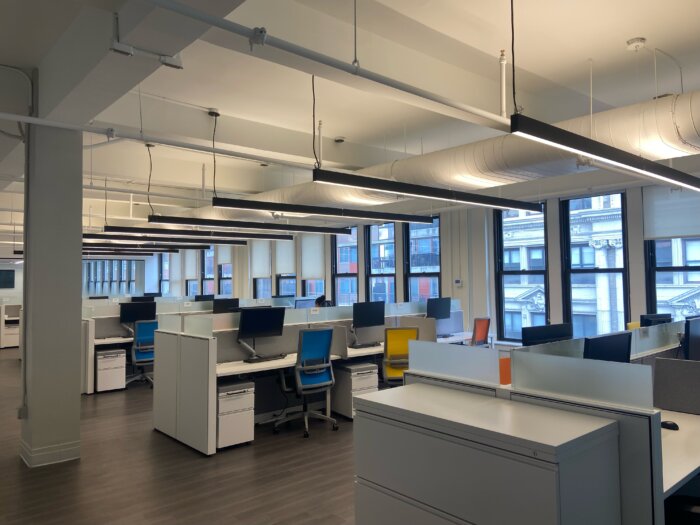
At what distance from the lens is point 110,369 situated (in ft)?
22.9

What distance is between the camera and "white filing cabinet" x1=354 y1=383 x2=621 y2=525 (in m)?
1.65

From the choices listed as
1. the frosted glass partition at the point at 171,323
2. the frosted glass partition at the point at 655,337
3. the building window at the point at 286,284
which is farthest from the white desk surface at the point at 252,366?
the building window at the point at 286,284

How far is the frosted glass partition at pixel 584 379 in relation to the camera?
1869 mm

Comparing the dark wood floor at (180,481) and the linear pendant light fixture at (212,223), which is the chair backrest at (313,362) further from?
the linear pendant light fixture at (212,223)

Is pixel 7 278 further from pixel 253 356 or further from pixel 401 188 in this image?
pixel 401 188

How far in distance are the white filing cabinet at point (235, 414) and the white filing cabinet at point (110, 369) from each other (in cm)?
311

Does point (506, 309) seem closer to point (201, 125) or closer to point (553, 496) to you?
point (201, 125)

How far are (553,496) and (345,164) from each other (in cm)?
539

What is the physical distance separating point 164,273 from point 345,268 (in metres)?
11.0

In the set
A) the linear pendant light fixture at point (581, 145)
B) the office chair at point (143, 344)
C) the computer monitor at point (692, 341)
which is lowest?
the office chair at point (143, 344)

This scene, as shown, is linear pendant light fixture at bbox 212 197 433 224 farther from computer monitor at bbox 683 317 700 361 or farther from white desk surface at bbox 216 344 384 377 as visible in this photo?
computer monitor at bbox 683 317 700 361

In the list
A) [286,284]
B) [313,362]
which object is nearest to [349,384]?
[313,362]

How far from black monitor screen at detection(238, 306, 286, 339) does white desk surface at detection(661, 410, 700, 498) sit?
11.8 ft

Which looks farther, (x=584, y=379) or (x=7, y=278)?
(x=7, y=278)
